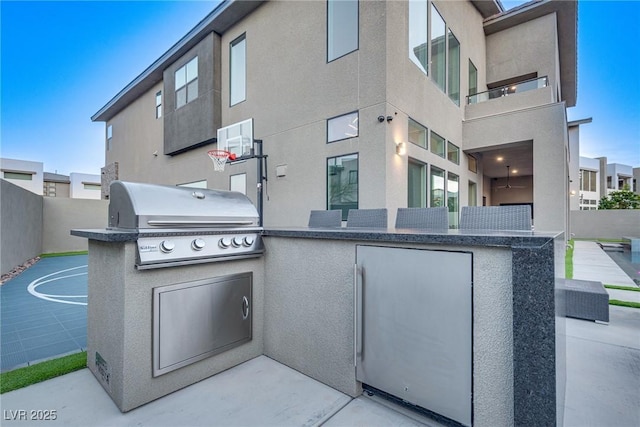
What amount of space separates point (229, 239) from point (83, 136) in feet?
74.4

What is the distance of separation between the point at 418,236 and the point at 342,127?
4.85m

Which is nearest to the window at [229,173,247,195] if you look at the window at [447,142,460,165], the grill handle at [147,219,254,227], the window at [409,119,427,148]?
the window at [409,119,427,148]

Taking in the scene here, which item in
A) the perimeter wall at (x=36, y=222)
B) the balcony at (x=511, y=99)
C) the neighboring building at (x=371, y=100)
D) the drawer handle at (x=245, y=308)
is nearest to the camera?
the drawer handle at (x=245, y=308)

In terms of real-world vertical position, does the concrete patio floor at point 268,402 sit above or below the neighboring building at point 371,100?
below

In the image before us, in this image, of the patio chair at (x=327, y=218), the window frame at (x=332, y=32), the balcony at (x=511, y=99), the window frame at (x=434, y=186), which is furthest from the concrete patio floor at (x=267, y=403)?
the balcony at (x=511, y=99)

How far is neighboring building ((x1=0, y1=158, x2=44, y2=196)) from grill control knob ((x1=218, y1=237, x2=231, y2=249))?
30396mm

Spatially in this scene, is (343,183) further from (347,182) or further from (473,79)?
(473,79)

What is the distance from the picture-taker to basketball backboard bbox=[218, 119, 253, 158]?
823 centimetres

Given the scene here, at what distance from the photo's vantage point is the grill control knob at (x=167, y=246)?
2066 millimetres

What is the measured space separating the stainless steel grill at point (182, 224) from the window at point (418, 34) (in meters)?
5.54

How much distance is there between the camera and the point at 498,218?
2.96m

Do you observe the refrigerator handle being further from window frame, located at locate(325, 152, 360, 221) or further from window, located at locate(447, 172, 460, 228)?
window, located at locate(447, 172, 460, 228)

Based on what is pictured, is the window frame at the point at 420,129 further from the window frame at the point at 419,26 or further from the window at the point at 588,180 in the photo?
the window at the point at 588,180

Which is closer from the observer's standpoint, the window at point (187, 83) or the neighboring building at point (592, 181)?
the window at point (187, 83)
